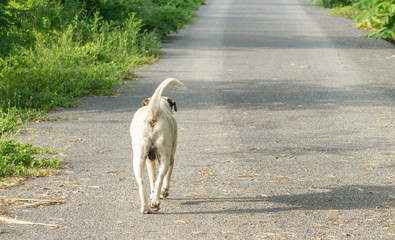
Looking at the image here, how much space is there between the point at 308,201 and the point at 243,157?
1.72 metres

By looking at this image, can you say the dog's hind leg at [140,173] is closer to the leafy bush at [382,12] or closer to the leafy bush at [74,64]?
the leafy bush at [382,12]

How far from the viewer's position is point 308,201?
17.9 ft

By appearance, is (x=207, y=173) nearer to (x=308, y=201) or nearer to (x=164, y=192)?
(x=164, y=192)

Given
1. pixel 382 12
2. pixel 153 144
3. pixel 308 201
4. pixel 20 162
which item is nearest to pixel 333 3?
pixel 382 12

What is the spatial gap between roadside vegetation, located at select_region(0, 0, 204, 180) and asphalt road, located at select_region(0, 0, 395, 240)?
1.43ft

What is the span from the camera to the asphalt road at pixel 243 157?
4.87 m

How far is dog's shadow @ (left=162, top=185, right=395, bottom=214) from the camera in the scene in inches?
207

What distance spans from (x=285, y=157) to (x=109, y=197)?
95.6 inches

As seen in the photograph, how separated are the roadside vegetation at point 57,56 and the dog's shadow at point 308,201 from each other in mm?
2045

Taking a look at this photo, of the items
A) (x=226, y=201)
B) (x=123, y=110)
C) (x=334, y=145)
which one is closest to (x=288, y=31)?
(x=123, y=110)

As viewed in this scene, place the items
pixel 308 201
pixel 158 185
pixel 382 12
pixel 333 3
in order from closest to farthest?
pixel 158 185
pixel 308 201
pixel 382 12
pixel 333 3

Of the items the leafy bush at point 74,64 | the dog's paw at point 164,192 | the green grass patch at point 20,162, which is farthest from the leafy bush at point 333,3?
the dog's paw at point 164,192

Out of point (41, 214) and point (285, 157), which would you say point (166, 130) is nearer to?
point (41, 214)

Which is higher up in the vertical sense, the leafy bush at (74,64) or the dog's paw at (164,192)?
the dog's paw at (164,192)
